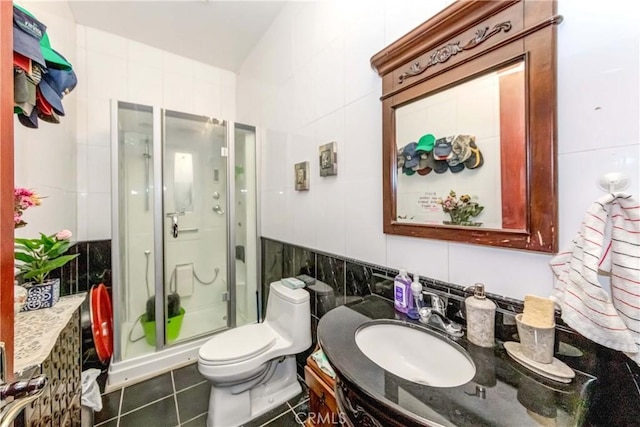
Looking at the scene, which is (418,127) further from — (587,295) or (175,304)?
(175,304)

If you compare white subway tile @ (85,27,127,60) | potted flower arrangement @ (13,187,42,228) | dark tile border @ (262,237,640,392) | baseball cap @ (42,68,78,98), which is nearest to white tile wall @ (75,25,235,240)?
white subway tile @ (85,27,127,60)

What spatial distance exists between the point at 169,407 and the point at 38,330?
102 centimetres

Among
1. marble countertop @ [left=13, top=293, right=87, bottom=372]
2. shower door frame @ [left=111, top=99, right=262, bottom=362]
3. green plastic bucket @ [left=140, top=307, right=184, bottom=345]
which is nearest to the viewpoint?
marble countertop @ [left=13, top=293, right=87, bottom=372]

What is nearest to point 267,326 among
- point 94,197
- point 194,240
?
point 194,240

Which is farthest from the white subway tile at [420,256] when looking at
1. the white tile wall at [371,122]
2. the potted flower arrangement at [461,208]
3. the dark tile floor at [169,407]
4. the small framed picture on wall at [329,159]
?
the dark tile floor at [169,407]

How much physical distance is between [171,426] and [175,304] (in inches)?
39.0

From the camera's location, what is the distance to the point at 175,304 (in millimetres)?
2207

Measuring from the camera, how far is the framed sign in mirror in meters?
0.73

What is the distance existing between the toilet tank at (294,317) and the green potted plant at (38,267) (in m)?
1.06

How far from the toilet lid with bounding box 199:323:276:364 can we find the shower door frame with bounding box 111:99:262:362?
820mm

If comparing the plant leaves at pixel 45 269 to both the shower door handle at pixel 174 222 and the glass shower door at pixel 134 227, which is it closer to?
the glass shower door at pixel 134 227

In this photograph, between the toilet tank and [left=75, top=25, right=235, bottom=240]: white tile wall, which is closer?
the toilet tank

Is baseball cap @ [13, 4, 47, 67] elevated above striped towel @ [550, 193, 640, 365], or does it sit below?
above

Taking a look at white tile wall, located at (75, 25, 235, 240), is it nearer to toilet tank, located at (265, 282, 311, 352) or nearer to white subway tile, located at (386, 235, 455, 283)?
toilet tank, located at (265, 282, 311, 352)
